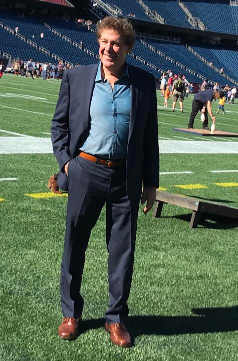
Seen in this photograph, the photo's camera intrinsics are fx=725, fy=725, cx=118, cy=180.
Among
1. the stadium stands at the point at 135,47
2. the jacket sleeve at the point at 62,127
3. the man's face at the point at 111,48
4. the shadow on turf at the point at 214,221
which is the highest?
the man's face at the point at 111,48

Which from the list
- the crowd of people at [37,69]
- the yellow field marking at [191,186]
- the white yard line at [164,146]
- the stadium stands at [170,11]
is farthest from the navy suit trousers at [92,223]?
the stadium stands at [170,11]

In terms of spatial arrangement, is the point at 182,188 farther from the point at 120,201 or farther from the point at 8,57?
the point at 8,57

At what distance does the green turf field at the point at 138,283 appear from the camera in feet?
14.1

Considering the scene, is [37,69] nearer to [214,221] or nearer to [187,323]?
[214,221]

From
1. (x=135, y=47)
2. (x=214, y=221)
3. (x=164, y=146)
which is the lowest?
(x=135, y=47)

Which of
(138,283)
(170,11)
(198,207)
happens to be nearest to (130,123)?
(138,283)

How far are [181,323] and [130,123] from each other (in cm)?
147

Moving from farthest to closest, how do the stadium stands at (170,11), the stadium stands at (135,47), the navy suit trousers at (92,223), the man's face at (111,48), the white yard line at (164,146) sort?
the stadium stands at (170,11) < the stadium stands at (135,47) < the white yard line at (164,146) < the navy suit trousers at (92,223) < the man's face at (111,48)

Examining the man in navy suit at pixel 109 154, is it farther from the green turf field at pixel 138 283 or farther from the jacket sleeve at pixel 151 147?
the green turf field at pixel 138 283

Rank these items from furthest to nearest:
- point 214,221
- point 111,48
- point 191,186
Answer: point 191,186 → point 214,221 → point 111,48

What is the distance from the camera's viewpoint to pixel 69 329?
14.3 ft

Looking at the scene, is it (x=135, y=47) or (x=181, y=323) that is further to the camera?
(x=135, y=47)

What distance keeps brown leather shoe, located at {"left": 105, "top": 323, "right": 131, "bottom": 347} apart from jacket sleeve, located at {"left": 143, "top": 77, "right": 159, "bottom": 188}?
870 millimetres

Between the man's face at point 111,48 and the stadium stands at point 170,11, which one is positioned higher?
the man's face at point 111,48
